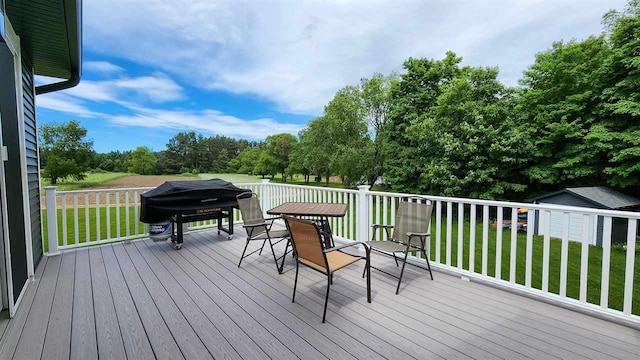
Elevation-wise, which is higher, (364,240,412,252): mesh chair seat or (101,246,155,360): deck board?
(364,240,412,252): mesh chair seat

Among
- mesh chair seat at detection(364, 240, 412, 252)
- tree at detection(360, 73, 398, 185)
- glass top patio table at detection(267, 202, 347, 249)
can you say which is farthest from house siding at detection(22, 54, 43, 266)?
tree at detection(360, 73, 398, 185)

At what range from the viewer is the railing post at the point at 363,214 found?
4.29 m

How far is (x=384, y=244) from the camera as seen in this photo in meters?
3.33

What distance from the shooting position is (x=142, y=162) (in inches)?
652

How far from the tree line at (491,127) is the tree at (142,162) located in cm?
9

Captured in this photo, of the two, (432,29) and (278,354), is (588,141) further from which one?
(278,354)

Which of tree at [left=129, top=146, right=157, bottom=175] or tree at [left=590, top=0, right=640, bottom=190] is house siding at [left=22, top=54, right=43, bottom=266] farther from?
tree at [left=590, top=0, right=640, bottom=190]

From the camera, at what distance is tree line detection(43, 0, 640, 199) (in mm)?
11492

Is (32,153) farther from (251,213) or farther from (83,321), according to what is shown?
(251,213)

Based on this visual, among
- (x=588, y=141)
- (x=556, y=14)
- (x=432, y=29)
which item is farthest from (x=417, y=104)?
(x=588, y=141)

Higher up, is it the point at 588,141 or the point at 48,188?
the point at 588,141

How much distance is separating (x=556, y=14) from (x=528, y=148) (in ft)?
19.0

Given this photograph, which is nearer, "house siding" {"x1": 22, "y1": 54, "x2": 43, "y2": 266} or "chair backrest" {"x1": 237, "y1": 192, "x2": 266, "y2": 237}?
"house siding" {"x1": 22, "y1": 54, "x2": 43, "y2": 266}

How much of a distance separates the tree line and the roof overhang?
12.7m
